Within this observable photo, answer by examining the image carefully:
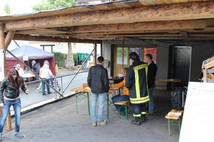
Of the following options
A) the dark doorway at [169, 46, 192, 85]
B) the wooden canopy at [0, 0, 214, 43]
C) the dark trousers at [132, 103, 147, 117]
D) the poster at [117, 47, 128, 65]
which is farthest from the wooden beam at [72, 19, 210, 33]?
the dark doorway at [169, 46, 192, 85]

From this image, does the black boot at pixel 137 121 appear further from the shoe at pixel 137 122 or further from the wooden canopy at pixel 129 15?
the wooden canopy at pixel 129 15

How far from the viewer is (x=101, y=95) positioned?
4.81m

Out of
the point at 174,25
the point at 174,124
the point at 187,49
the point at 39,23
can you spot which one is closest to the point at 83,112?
the point at 174,124

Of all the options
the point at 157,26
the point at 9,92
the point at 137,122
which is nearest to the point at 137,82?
the point at 137,122

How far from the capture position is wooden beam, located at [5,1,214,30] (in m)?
2.79

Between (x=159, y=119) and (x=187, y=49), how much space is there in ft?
16.4

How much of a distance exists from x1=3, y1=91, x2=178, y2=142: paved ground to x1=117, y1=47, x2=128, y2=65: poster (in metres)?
4.22

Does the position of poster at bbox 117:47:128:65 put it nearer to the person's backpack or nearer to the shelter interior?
the shelter interior

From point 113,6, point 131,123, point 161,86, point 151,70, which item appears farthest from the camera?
point 161,86

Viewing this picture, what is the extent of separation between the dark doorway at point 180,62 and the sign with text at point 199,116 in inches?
256

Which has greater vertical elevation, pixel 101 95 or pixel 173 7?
pixel 173 7

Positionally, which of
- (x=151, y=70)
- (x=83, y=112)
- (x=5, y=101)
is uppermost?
(x=151, y=70)

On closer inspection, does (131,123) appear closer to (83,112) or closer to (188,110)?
(83,112)

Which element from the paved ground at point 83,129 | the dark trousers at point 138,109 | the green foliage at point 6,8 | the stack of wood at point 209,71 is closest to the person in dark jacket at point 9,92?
the paved ground at point 83,129
